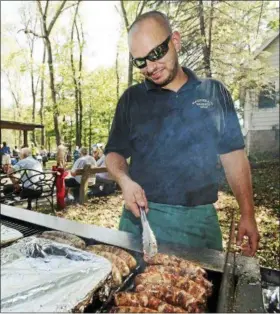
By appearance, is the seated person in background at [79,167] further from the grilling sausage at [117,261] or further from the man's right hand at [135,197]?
the man's right hand at [135,197]

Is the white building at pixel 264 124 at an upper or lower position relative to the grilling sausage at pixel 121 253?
upper

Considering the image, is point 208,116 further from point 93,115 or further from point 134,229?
point 93,115

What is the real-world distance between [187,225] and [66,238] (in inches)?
32.4

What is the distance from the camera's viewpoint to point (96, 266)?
152 centimetres

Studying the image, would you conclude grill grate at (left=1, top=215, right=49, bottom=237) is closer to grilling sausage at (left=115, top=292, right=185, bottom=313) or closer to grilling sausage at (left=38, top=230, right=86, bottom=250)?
grilling sausage at (left=38, top=230, right=86, bottom=250)

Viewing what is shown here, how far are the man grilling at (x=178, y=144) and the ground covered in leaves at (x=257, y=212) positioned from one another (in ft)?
7.97

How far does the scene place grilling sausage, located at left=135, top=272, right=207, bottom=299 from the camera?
4.60 ft

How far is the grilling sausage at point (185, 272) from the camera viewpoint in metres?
1.46

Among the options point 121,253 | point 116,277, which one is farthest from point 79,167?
point 116,277

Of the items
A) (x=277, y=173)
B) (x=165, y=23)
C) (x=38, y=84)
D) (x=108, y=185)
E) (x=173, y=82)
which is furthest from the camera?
(x=38, y=84)

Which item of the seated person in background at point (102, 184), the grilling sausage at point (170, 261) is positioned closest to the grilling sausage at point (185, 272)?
the grilling sausage at point (170, 261)

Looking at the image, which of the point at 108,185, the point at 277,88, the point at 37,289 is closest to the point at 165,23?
the point at 37,289

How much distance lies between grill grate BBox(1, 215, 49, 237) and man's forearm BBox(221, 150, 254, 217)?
1.49 m

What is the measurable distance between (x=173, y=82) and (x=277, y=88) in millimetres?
12692
